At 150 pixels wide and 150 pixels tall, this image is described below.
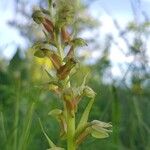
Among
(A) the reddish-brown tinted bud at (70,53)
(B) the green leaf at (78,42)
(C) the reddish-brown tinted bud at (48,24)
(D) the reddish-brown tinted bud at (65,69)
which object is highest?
(C) the reddish-brown tinted bud at (48,24)

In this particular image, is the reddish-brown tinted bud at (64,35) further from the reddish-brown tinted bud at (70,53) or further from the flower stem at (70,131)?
the flower stem at (70,131)

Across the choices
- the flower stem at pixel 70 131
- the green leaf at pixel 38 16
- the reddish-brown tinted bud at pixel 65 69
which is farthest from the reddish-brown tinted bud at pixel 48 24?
the flower stem at pixel 70 131

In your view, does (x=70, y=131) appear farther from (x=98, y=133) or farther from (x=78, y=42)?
(x=78, y=42)

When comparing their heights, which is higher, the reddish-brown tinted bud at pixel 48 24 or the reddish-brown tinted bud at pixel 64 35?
the reddish-brown tinted bud at pixel 48 24

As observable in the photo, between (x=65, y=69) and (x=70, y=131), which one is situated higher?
(x=65, y=69)

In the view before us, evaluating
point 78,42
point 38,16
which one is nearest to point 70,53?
point 78,42

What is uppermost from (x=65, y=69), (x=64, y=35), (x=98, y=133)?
(x=64, y=35)

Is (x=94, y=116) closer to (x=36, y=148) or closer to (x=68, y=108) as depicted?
(x=36, y=148)

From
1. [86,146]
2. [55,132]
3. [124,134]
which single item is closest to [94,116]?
[124,134]

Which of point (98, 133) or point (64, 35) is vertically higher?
point (64, 35)

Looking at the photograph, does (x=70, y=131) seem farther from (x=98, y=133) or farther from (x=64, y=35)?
(x=64, y=35)

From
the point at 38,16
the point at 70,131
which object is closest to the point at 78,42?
the point at 38,16
